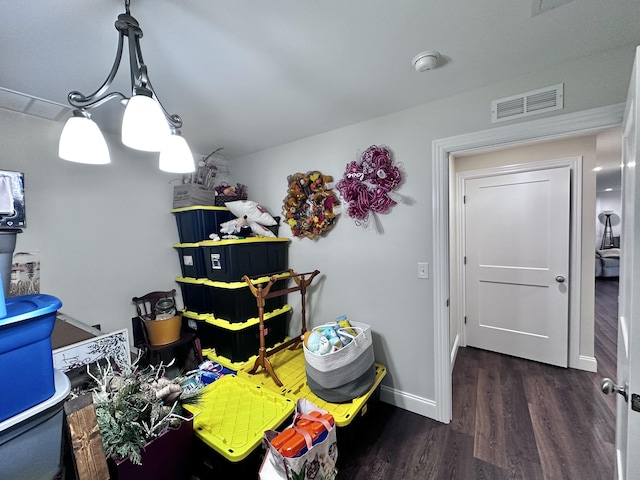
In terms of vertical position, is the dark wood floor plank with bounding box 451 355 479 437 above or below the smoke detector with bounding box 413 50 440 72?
below

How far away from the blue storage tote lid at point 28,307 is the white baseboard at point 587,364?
12.4ft

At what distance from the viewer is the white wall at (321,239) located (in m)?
1.69

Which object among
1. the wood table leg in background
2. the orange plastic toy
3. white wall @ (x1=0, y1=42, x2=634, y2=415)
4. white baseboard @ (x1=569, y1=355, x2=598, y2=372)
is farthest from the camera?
white baseboard @ (x1=569, y1=355, x2=598, y2=372)

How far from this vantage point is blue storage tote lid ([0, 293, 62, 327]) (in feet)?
2.06

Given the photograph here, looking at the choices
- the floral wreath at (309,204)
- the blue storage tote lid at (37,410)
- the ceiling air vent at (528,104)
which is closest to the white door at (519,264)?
the ceiling air vent at (528,104)

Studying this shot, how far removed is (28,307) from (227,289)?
135cm

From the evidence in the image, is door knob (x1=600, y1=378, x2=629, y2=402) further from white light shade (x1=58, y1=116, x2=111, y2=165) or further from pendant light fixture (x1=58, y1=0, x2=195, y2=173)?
white light shade (x1=58, y1=116, x2=111, y2=165)

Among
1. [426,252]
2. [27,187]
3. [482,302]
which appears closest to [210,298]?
[27,187]

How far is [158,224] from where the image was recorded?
236cm

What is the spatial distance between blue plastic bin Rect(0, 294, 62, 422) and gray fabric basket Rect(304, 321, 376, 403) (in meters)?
1.21

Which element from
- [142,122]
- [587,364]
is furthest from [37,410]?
[587,364]

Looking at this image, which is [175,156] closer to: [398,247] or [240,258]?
[240,258]

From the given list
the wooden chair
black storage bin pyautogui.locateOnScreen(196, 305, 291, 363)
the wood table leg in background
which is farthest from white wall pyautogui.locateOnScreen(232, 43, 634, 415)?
the wood table leg in background

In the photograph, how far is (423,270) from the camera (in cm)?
186
